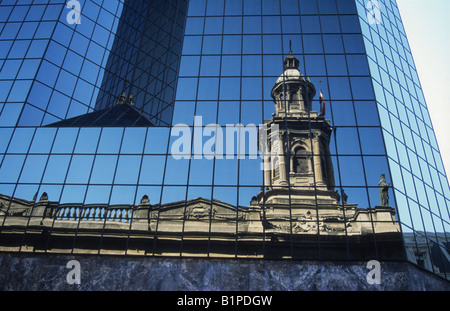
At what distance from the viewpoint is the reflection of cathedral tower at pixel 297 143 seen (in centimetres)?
2603

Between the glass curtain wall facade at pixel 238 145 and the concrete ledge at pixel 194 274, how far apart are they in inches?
25.2

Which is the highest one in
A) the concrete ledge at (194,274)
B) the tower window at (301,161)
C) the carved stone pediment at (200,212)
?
the tower window at (301,161)

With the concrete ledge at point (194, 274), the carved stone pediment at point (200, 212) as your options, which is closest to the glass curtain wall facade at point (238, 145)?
the carved stone pediment at point (200, 212)

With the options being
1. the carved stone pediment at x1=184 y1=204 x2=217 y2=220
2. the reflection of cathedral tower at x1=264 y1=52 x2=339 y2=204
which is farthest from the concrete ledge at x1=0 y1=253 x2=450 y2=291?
the reflection of cathedral tower at x1=264 y1=52 x2=339 y2=204

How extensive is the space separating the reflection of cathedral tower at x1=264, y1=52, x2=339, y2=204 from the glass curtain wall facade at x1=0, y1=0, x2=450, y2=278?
0.43 ft

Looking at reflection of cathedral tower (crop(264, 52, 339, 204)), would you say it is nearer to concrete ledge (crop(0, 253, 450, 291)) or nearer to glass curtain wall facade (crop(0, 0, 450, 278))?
glass curtain wall facade (crop(0, 0, 450, 278))

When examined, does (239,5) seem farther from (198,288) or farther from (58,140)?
(198,288)

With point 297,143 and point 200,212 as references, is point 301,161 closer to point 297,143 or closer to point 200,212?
point 297,143

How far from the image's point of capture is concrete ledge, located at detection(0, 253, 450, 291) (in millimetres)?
23234

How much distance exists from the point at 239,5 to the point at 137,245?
2208 cm

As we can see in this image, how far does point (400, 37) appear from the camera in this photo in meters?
41.0

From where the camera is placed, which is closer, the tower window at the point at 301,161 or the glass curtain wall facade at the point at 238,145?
the glass curtain wall facade at the point at 238,145

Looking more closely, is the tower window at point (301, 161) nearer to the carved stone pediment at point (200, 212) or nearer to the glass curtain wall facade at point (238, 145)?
the glass curtain wall facade at point (238, 145)
